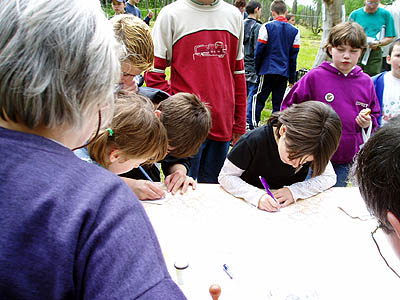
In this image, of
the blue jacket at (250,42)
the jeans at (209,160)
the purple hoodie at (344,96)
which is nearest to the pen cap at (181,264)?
the jeans at (209,160)

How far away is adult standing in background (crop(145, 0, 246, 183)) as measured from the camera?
1.92 m

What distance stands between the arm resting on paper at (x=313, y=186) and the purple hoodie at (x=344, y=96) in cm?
53

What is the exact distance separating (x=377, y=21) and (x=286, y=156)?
3.25 m

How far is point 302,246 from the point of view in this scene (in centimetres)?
118

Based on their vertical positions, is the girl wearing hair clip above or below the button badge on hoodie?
above

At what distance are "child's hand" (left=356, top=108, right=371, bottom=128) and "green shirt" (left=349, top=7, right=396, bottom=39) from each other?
2.36 m

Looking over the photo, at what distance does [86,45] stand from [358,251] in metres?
1.16

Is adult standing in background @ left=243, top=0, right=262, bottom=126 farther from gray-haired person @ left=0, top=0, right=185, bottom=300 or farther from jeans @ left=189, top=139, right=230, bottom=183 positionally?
gray-haired person @ left=0, top=0, right=185, bottom=300

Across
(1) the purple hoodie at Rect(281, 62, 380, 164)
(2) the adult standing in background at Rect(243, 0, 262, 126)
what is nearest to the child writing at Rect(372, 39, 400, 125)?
(1) the purple hoodie at Rect(281, 62, 380, 164)

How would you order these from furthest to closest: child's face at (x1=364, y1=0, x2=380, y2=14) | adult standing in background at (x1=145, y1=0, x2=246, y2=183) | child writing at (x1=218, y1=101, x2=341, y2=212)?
child's face at (x1=364, y1=0, x2=380, y2=14) → adult standing in background at (x1=145, y1=0, x2=246, y2=183) → child writing at (x1=218, y1=101, x2=341, y2=212)

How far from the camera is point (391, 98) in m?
2.27

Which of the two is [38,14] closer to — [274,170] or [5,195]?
[5,195]

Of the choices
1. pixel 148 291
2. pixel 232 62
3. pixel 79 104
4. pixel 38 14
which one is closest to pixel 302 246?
pixel 148 291

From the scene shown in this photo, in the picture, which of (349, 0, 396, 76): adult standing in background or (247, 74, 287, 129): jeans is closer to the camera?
(349, 0, 396, 76): adult standing in background
